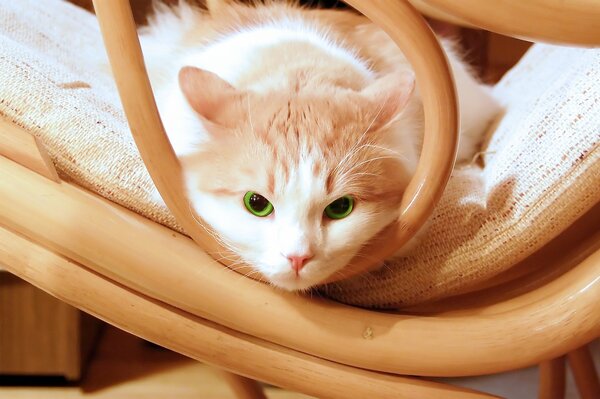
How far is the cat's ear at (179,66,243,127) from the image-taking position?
0.68 m

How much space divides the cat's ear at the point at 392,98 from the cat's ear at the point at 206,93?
6.2 inches

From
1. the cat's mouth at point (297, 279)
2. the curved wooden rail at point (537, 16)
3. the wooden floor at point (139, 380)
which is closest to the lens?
the curved wooden rail at point (537, 16)

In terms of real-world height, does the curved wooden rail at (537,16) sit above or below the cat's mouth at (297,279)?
above

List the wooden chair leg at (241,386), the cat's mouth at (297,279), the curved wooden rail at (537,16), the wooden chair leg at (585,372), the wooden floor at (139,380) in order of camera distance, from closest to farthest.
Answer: the curved wooden rail at (537,16)
the cat's mouth at (297,279)
the wooden chair leg at (241,386)
the wooden chair leg at (585,372)
the wooden floor at (139,380)

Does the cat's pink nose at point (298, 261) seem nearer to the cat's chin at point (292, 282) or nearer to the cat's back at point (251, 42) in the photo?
the cat's chin at point (292, 282)

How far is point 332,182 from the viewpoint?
0.68 metres

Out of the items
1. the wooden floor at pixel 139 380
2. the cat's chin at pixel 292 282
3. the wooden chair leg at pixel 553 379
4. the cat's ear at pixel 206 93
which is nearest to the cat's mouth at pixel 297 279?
the cat's chin at pixel 292 282

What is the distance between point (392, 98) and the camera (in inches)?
28.9

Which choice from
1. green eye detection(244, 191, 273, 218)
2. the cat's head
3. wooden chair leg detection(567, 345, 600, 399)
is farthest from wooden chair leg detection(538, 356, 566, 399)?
green eye detection(244, 191, 273, 218)

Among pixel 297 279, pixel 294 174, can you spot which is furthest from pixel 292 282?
pixel 294 174

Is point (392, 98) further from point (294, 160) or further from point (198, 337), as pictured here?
point (198, 337)

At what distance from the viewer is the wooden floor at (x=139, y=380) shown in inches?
59.4

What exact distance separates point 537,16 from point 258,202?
0.32 m

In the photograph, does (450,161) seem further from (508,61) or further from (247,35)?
(508,61)
